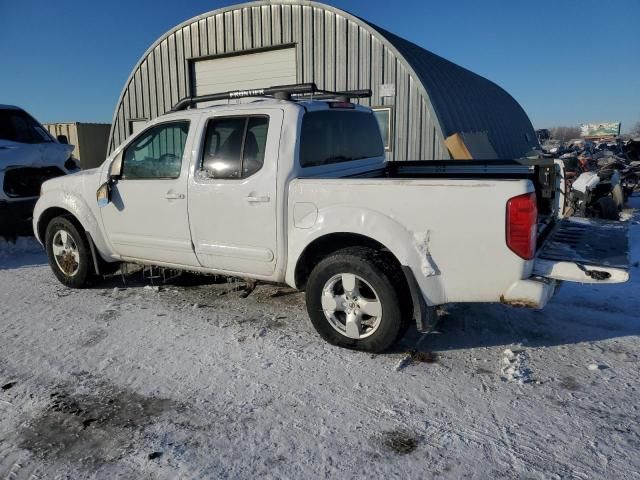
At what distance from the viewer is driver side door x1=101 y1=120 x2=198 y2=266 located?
4426 millimetres

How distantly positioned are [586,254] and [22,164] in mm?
7698

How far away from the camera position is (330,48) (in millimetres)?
11484

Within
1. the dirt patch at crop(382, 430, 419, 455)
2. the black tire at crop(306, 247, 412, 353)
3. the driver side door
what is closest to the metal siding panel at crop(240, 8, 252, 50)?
the driver side door

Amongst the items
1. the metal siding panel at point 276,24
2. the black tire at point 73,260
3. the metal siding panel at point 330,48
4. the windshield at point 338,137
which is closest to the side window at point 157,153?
the black tire at point 73,260

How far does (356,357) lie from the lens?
3.68 m

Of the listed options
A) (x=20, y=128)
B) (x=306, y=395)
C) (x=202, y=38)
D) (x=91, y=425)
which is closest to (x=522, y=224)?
(x=306, y=395)

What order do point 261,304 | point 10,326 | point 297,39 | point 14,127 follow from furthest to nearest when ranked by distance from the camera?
point 297,39 < point 14,127 < point 261,304 < point 10,326

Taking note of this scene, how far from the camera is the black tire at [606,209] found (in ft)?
27.0

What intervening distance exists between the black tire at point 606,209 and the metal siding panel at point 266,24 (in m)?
8.35

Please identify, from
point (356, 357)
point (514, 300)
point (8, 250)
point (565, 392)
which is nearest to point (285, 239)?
point (356, 357)

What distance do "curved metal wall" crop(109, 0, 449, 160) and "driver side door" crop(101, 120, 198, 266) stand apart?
23.4 ft

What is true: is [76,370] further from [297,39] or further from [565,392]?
[297,39]

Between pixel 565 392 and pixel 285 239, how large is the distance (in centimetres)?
223

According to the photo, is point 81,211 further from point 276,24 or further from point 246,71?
point 246,71
